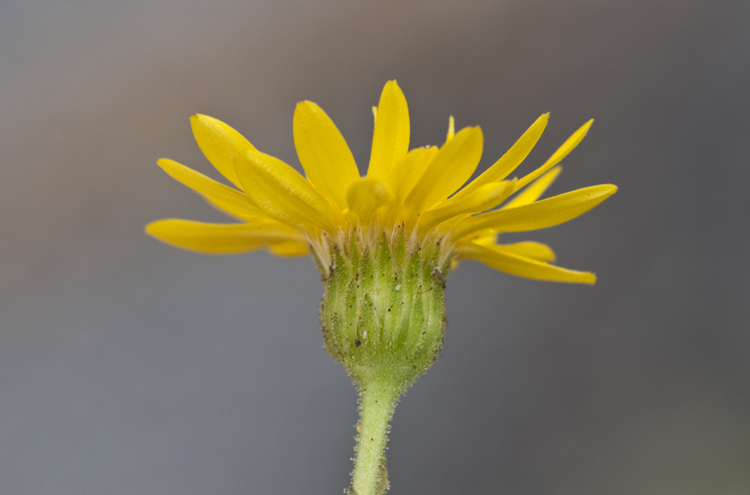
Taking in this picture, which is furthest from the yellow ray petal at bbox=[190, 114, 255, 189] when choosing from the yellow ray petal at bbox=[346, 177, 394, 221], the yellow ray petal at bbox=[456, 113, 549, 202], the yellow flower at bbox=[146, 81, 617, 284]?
the yellow ray petal at bbox=[456, 113, 549, 202]

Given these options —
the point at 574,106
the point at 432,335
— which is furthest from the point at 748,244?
the point at 432,335

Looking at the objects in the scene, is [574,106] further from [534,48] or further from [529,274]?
[529,274]

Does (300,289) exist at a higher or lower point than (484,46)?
lower

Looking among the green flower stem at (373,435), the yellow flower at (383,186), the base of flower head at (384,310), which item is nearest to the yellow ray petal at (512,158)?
the yellow flower at (383,186)

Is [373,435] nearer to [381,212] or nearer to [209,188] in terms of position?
[381,212]

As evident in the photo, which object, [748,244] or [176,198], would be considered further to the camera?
[176,198]

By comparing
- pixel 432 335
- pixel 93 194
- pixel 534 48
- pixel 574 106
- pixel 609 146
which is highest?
pixel 534 48
